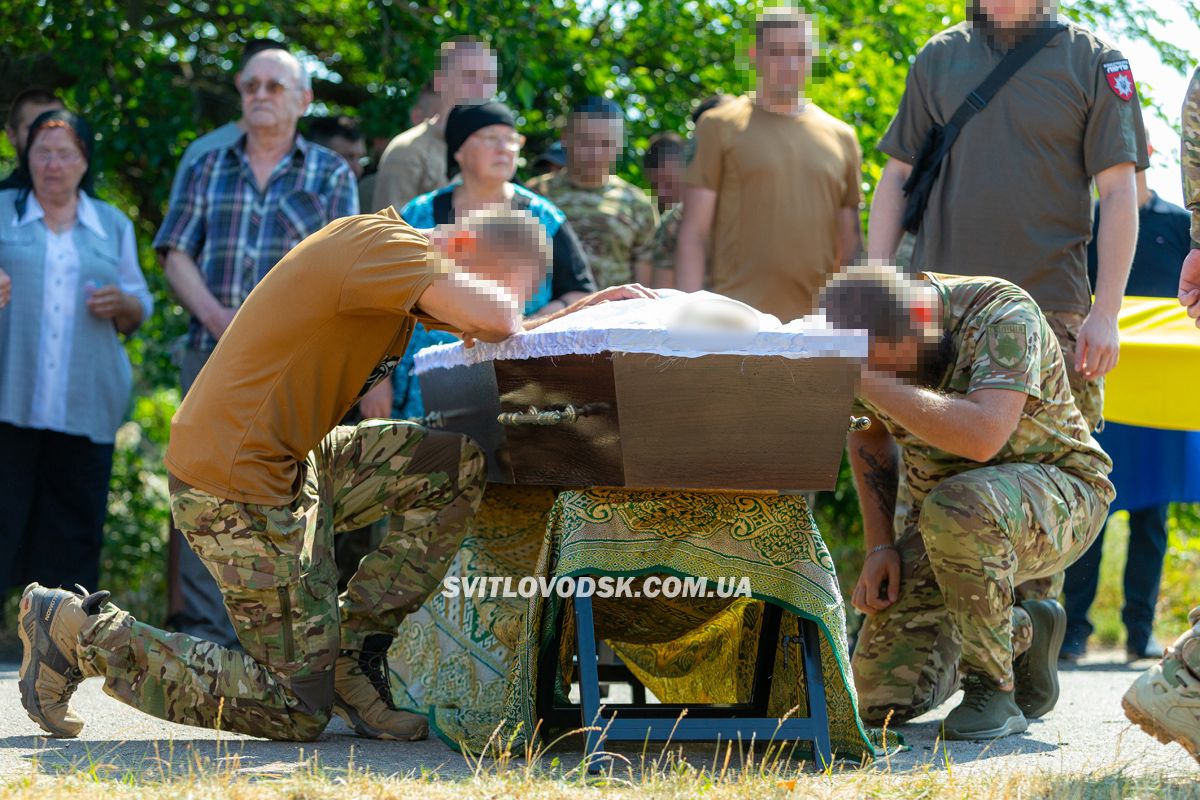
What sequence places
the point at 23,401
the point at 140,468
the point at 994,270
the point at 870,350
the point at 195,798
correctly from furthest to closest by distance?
the point at 140,468, the point at 23,401, the point at 994,270, the point at 870,350, the point at 195,798

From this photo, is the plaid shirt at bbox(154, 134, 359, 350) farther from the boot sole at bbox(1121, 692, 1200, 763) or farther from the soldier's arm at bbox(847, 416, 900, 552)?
the boot sole at bbox(1121, 692, 1200, 763)

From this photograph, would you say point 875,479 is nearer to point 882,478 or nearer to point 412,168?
point 882,478

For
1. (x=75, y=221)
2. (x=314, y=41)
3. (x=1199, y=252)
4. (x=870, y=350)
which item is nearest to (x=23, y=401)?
(x=75, y=221)

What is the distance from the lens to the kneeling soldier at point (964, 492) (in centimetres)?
380

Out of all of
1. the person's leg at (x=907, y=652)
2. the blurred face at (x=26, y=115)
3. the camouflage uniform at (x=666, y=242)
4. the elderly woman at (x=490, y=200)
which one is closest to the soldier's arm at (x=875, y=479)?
the person's leg at (x=907, y=652)

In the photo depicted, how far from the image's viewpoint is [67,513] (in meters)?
6.16

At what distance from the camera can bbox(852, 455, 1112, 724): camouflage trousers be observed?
395 centimetres

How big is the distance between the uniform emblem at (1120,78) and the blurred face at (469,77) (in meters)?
2.45

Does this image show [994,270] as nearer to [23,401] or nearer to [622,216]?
[622,216]

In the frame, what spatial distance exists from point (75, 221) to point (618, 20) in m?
3.44

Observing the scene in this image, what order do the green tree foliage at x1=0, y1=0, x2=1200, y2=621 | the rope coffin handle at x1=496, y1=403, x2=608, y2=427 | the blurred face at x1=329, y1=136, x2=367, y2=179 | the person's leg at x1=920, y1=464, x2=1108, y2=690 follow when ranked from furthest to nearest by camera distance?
the green tree foliage at x1=0, y1=0, x2=1200, y2=621 < the blurred face at x1=329, y1=136, x2=367, y2=179 < the person's leg at x1=920, y1=464, x2=1108, y2=690 < the rope coffin handle at x1=496, y1=403, x2=608, y2=427

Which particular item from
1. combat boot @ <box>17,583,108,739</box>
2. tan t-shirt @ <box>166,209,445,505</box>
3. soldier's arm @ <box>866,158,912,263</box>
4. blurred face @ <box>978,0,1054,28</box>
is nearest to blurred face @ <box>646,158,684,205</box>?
soldier's arm @ <box>866,158,912,263</box>

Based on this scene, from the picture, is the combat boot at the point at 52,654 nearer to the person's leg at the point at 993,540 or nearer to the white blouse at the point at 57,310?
the person's leg at the point at 993,540

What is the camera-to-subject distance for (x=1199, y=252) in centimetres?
356
